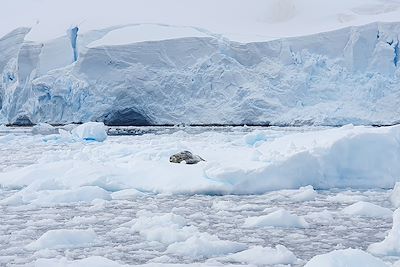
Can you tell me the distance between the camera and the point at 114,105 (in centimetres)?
3036

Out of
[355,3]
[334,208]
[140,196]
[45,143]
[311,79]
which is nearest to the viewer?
[334,208]

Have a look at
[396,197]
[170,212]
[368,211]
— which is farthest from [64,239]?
[396,197]

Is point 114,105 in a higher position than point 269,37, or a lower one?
lower

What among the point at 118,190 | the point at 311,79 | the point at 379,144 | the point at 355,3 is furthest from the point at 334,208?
the point at 355,3

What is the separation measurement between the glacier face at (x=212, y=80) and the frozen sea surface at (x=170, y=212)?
60.6 feet

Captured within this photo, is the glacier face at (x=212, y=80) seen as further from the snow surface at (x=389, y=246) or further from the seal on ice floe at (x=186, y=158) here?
the snow surface at (x=389, y=246)

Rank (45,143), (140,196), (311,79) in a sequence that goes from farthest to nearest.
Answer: (311,79) < (45,143) < (140,196)

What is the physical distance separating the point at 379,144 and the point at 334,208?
2.25 meters

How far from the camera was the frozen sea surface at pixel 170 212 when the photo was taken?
4297 mm

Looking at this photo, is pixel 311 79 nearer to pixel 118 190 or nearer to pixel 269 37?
pixel 269 37

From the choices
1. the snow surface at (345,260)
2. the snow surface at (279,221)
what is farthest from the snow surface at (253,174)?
the snow surface at (345,260)

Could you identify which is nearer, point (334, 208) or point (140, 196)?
point (334, 208)

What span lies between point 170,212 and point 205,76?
929 inches

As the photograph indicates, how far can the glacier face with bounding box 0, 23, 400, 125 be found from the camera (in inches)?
1079
